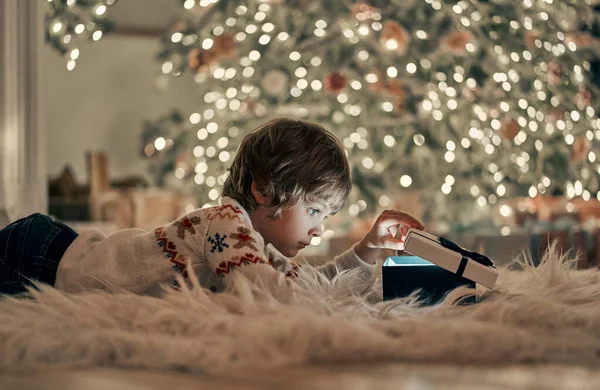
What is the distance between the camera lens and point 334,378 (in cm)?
76

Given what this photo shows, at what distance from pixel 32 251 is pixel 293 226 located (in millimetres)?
399

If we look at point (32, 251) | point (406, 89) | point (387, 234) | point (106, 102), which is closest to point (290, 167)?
point (387, 234)

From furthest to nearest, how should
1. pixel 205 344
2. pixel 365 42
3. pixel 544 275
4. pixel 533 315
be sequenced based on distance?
1. pixel 365 42
2. pixel 544 275
3. pixel 533 315
4. pixel 205 344

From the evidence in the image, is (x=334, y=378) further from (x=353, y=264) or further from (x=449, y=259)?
(x=353, y=264)

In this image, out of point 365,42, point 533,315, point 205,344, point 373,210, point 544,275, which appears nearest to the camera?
point 205,344

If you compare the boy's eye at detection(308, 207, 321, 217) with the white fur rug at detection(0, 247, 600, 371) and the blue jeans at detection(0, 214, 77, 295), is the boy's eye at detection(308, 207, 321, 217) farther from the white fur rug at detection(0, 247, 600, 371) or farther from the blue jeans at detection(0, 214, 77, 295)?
the blue jeans at detection(0, 214, 77, 295)

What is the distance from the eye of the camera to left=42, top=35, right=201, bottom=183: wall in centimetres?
530

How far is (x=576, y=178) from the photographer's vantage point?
298cm

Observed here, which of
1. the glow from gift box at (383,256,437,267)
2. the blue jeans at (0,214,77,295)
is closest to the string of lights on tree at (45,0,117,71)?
the blue jeans at (0,214,77,295)

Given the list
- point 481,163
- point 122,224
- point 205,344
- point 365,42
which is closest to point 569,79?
point 481,163

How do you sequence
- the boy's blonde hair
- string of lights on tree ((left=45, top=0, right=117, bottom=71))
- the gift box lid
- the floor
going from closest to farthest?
the floor, the gift box lid, the boy's blonde hair, string of lights on tree ((left=45, top=0, right=117, bottom=71))

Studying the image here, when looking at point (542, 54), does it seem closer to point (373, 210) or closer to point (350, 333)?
point (373, 210)

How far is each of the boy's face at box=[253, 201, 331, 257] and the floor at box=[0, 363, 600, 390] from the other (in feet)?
1.65

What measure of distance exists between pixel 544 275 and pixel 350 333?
0.44 meters
